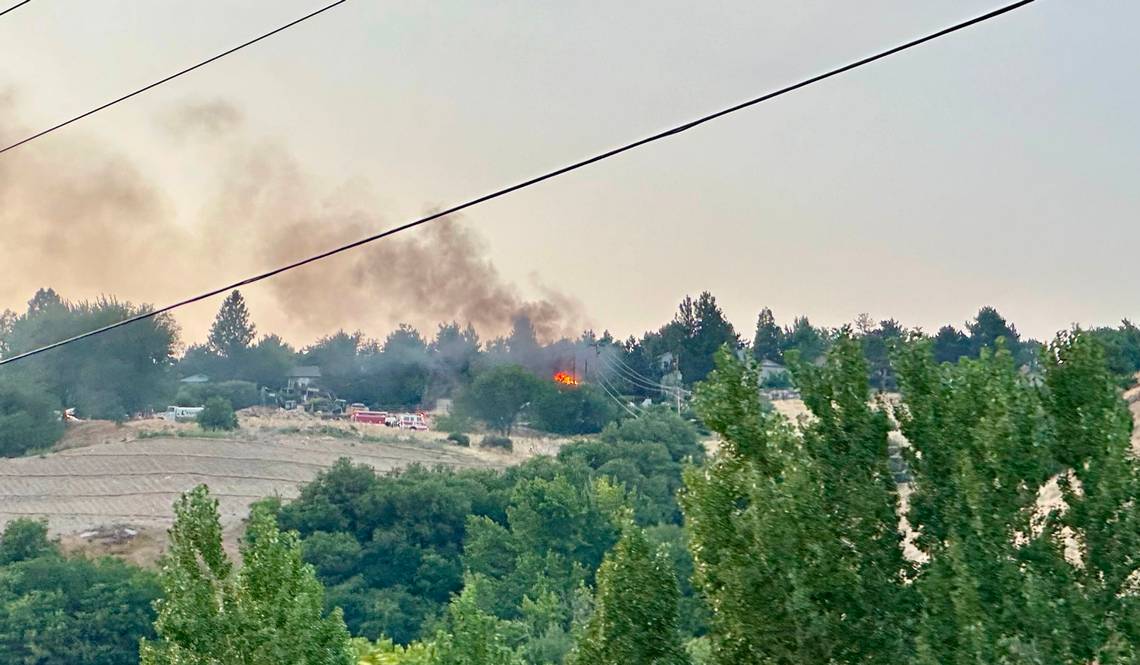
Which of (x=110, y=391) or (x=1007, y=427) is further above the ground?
(x=110, y=391)

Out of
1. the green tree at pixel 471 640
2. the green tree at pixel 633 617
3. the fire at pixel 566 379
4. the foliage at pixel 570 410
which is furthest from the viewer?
the fire at pixel 566 379

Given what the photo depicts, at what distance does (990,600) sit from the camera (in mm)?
17906

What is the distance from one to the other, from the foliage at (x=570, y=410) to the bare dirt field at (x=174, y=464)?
2.21 m

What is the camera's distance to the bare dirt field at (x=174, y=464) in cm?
12112

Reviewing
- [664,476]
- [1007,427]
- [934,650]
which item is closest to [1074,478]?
[1007,427]

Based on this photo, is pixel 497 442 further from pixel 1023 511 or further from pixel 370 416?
pixel 1023 511

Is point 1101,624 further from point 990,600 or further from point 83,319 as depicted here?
point 83,319

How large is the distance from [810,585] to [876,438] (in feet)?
9.39

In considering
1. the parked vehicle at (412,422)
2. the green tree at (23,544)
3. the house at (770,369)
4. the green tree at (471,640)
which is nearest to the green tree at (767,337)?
the house at (770,369)

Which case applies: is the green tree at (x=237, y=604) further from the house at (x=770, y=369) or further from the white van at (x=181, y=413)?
the white van at (x=181, y=413)

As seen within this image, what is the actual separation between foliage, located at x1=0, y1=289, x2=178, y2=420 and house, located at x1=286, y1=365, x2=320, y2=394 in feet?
39.0

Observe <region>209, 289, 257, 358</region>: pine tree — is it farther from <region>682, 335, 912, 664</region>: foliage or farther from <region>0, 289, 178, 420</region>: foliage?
<region>682, 335, 912, 664</region>: foliage

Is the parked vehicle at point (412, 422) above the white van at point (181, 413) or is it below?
below

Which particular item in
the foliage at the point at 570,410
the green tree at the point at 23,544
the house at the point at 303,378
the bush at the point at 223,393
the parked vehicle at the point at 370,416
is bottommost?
the green tree at the point at 23,544
